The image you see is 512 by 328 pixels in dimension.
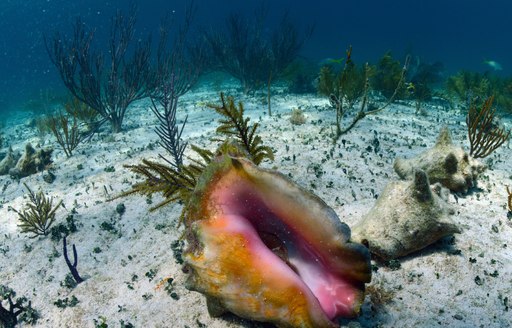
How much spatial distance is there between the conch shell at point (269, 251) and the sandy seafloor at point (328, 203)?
0.49m

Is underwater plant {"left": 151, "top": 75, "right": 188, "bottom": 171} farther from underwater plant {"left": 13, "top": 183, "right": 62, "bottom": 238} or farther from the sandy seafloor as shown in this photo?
underwater plant {"left": 13, "top": 183, "right": 62, "bottom": 238}

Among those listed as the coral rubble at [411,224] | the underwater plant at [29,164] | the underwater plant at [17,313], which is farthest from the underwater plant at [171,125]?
the underwater plant at [29,164]

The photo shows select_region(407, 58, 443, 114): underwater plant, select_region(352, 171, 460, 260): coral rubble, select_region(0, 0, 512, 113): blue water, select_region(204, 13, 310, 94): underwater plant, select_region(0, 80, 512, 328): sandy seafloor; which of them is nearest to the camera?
select_region(0, 80, 512, 328): sandy seafloor

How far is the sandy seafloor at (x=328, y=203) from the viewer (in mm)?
2246

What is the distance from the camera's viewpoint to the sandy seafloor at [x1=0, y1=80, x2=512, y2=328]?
225 cm

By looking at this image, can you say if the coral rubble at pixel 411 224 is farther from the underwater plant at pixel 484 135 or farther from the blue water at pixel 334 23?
the blue water at pixel 334 23

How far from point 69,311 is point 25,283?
1.06 meters

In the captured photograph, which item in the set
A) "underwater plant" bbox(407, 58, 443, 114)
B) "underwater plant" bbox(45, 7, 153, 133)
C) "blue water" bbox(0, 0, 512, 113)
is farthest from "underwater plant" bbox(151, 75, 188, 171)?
"blue water" bbox(0, 0, 512, 113)

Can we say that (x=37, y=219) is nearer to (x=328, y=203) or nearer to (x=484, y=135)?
(x=328, y=203)

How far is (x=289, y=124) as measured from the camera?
7.42 metres

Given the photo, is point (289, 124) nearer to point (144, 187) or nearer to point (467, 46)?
point (144, 187)

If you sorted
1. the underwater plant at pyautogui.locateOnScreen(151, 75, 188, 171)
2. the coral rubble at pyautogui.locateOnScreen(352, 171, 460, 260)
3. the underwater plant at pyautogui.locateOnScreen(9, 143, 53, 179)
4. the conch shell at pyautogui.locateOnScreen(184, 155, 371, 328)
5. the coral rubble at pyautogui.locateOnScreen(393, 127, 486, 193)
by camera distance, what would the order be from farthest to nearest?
the underwater plant at pyautogui.locateOnScreen(9, 143, 53, 179), the underwater plant at pyautogui.locateOnScreen(151, 75, 188, 171), the coral rubble at pyautogui.locateOnScreen(393, 127, 486, 193), the coral rubble at pyautogui.locateOnScreen(352, 171, 460, 260), the conch shell at pyautogui.locateOnScreen(184, 155, 371, 328)

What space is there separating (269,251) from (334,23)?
297 ft

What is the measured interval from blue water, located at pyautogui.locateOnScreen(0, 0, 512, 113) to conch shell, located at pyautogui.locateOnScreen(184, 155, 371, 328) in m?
53.1
